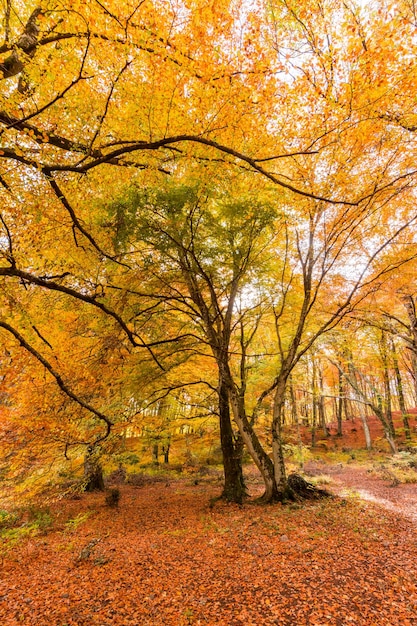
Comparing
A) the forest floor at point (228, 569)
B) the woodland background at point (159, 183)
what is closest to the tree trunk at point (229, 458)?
the woodland background at point (159, 183)

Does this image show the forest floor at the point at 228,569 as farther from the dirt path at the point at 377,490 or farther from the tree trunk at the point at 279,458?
the tree trunk at the point at 279,458

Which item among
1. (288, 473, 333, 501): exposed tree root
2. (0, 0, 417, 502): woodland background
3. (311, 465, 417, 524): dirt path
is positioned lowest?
(311, 465, 417, 524): dirt path

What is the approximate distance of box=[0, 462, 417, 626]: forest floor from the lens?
3392mm

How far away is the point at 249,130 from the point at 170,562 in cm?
712

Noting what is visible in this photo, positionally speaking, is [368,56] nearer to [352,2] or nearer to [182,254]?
[352,2]

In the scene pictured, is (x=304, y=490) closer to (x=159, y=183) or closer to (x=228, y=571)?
(x=228, y=571)

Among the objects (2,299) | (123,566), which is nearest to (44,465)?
(123,566)

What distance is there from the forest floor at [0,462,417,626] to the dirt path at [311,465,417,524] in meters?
0.13

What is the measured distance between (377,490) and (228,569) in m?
7.44

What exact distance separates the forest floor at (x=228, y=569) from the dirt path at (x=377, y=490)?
13 cm

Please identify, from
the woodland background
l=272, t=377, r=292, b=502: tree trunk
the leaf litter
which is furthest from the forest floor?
the woodland background

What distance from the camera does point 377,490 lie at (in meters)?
9.52

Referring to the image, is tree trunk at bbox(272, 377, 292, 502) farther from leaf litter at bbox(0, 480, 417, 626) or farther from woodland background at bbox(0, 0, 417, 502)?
leaf litter at bbox(0, 480, 417, 626)

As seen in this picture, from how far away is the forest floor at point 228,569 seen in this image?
3.39 metres
